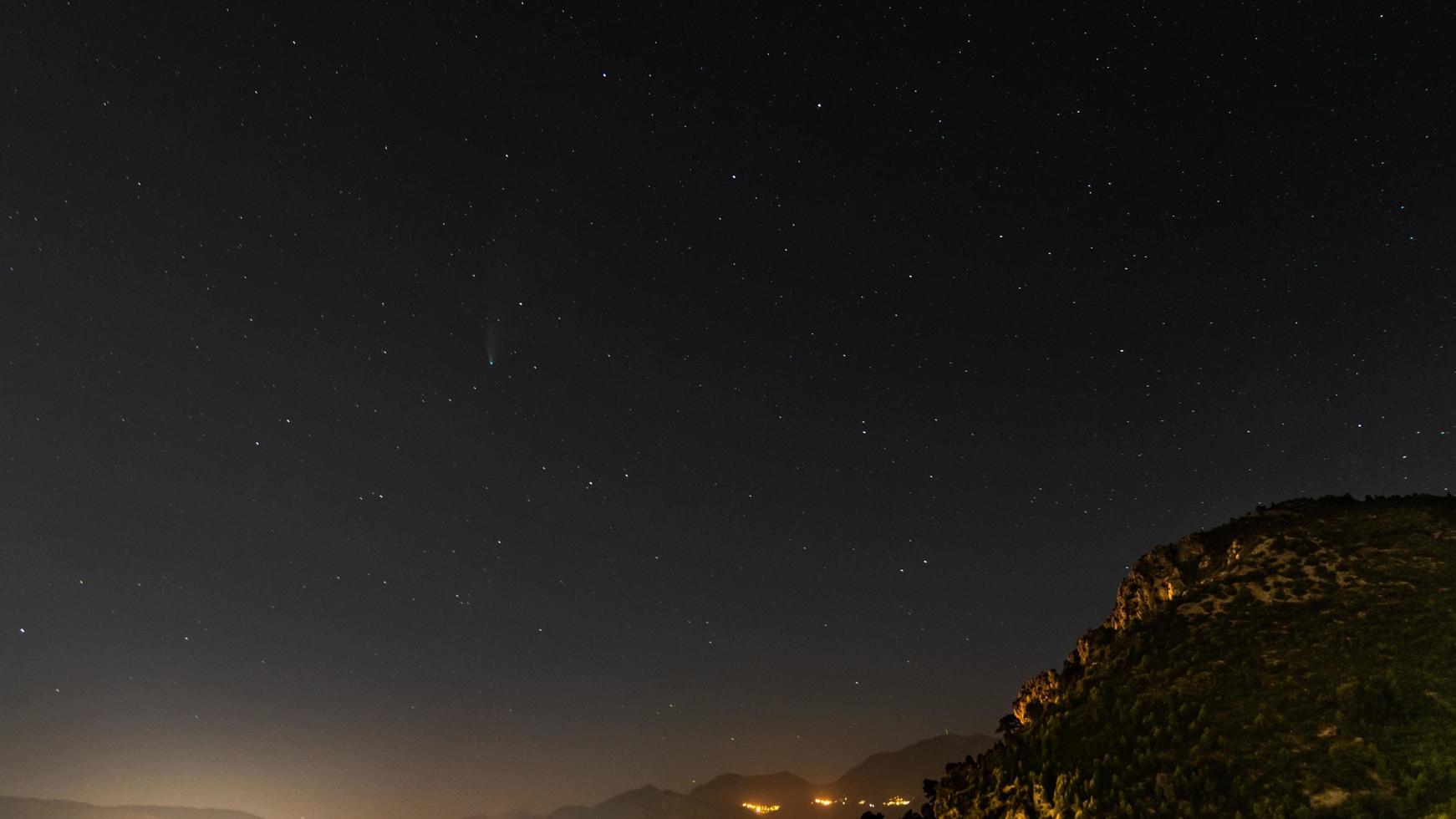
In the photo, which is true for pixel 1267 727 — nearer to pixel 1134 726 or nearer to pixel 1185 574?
→ pixel 1134 726

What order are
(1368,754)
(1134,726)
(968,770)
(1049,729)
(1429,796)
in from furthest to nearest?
1. (968,770)
2. (1049,729)
3. (1134,726)
4. (1368,754)
5. (1429,796)

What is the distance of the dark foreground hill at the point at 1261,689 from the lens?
26.8 metres

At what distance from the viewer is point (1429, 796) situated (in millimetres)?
24219

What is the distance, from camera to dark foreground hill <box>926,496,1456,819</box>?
26750 millimetres

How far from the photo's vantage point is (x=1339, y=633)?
3328cm

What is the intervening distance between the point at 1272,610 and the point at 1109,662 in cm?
717

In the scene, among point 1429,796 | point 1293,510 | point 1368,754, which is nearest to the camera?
point 1429,796

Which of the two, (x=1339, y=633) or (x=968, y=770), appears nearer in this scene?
(x=1339, y=633)

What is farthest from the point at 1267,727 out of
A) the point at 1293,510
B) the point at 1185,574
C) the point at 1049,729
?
the point at 1293,510

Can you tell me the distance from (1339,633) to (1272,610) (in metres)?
3.25

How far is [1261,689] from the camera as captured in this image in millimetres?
31516

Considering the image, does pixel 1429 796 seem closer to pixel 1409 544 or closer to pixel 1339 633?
pixel 1339 633

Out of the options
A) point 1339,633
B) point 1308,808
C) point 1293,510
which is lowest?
point 1308,808

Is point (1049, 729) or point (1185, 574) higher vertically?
point (1185, 574)
